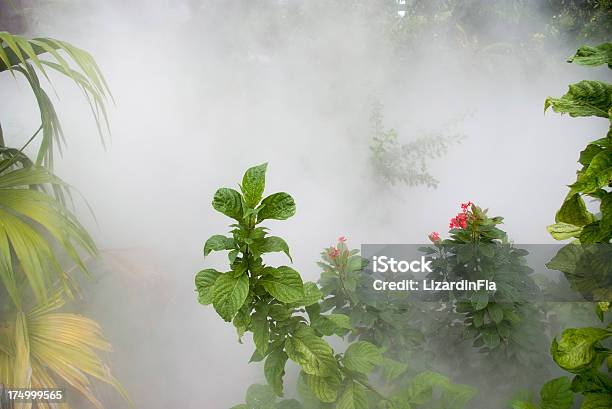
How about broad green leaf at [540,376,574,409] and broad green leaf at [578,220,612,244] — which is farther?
broad green leaf at [540,376,574,409]

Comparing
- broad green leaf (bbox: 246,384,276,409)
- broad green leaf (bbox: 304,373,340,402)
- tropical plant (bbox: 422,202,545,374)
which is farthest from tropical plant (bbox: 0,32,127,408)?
tropical plant (bbox: 422,202,545,374)

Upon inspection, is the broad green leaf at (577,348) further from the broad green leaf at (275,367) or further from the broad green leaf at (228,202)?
the broad green leaf at (228,202)

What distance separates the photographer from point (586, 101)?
3.24 ft

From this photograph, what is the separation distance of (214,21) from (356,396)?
51.2 inches

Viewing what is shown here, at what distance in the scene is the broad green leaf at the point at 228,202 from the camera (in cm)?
85

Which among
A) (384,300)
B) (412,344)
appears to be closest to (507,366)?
(412,344)

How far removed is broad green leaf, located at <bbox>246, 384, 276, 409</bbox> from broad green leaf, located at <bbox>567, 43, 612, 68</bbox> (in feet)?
3.10

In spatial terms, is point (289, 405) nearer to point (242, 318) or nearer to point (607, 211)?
point (242, 318)

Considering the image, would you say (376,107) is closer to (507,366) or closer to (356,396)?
(507,366)

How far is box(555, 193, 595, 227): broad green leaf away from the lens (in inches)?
42.5

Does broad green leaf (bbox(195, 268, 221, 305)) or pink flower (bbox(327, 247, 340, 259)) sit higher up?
pink flower (bbox(327, 247, 340, 259))

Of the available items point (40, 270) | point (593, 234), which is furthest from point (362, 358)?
point (40, 270)

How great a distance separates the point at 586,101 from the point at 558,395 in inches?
26.4

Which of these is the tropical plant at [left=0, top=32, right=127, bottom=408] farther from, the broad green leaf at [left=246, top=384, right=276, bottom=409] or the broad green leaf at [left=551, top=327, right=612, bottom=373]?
the broad green leaf at [left=551, top=327, right=612, bottom=373]
